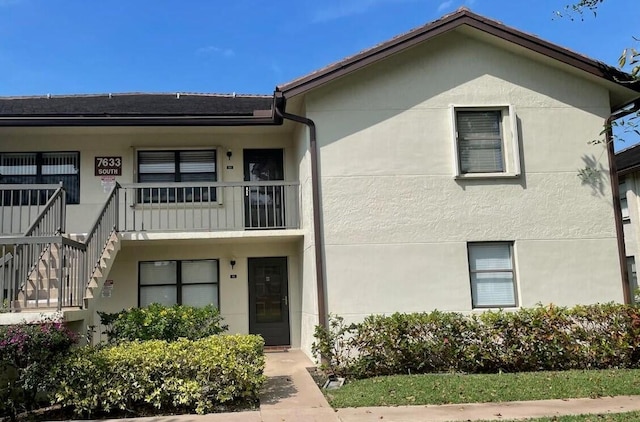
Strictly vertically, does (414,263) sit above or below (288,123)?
below

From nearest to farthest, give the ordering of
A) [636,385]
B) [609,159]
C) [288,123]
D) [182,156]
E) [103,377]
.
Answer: [103,377] → [636,385] → [609,159] → [288,123] → [182,156]

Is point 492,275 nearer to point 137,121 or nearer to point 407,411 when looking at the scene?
point 407,411

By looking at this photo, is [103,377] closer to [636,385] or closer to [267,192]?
[267,192]

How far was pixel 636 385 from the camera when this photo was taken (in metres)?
8.44

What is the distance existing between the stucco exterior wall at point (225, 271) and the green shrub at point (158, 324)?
257 centimetres

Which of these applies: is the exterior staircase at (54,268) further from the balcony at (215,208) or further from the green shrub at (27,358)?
the balcony at (215,208)

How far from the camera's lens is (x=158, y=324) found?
32.6 ft

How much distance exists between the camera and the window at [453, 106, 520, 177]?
1134cm

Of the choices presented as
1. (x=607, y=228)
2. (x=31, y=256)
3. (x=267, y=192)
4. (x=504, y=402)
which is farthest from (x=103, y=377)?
(x=607, y=228)

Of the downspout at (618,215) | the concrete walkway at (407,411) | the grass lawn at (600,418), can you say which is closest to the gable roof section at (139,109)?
the concrete walkway at (407,411)

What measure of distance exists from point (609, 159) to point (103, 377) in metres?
10.6

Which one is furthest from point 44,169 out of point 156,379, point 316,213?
point 156,379

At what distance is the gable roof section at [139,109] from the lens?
470 inches

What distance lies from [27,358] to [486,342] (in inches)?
288
